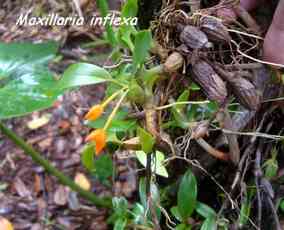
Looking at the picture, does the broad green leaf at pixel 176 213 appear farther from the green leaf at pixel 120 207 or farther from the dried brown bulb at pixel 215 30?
the dried brown bulb at pixel 215 30

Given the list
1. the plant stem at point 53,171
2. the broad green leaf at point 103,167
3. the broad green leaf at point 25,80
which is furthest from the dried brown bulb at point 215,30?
the broad green leaf at point 103,167

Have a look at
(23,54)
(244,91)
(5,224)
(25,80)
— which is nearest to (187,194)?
(244,91)

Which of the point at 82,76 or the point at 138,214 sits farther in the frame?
the point at 138,214

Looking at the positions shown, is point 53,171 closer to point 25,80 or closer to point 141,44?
point 25,80

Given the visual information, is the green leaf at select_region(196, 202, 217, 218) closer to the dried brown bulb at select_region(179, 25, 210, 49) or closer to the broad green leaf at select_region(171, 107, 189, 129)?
the broad green leaf at select_region(171, 107, 189, 129)

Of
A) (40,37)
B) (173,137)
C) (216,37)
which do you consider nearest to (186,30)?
(216,37)
